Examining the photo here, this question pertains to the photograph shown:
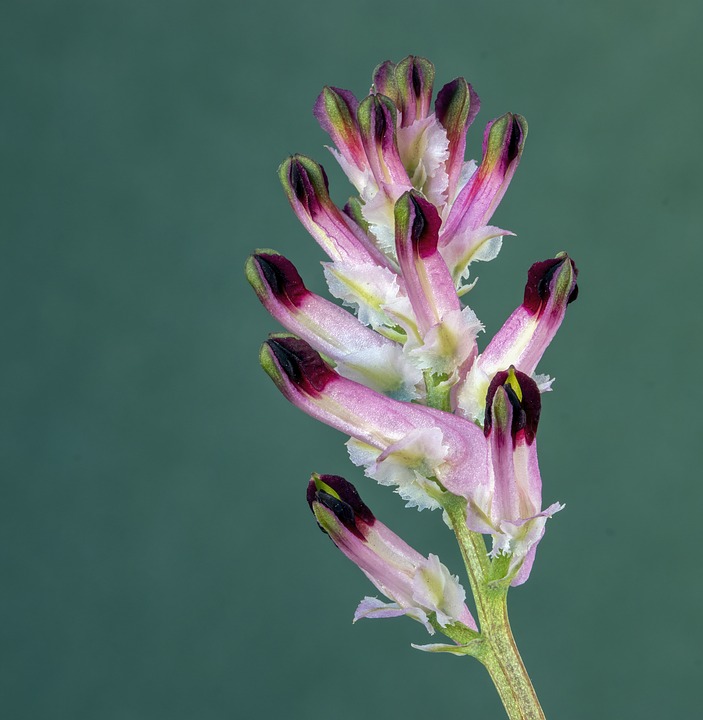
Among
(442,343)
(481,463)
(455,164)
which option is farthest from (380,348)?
(455,164)

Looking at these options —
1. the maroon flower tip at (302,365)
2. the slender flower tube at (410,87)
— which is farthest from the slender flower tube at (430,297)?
the slender flower tube at (410,87)

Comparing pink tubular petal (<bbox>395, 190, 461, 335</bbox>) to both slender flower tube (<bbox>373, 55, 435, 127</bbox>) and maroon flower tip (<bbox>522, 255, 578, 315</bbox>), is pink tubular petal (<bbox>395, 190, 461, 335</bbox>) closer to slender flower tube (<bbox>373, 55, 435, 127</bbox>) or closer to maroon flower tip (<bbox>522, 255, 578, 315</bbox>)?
maroon flower tip (<bbox>522, 255, 578, 315</bbox>)

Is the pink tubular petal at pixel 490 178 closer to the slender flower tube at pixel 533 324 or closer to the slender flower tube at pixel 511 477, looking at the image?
the slender flower tube at pixel 533 324

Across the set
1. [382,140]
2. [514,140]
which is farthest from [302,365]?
[514,140]

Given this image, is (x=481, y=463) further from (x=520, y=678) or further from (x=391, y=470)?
(x=520, y=678)

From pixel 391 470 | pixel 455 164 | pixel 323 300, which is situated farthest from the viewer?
pixel 455 164

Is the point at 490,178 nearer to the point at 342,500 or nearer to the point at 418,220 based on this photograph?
the point at 418,220

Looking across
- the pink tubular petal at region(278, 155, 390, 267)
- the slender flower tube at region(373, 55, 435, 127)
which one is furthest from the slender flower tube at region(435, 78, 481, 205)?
the pink tubular petal at region(278, 155, 390, 267)

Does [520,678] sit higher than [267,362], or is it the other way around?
[267,362]
